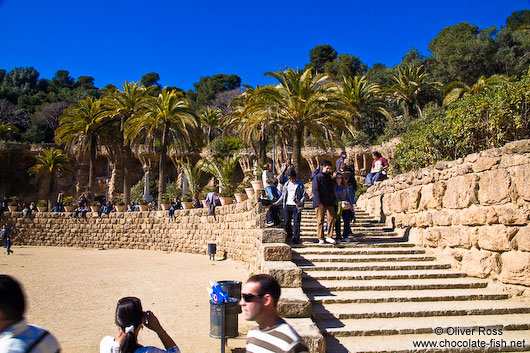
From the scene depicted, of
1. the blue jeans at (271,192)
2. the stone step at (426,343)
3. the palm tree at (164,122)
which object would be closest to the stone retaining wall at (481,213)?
the stone step at (426,343)

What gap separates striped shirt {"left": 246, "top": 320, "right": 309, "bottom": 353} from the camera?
242 centimetres

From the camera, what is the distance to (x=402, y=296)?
6.89 meters

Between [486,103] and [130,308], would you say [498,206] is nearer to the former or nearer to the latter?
[486,103]

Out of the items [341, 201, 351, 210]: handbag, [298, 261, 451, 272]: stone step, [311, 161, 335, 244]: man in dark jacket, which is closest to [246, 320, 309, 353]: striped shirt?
[298, 261, 451, 272]: stone step

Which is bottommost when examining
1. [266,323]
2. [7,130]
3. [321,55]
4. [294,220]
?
[266,323]

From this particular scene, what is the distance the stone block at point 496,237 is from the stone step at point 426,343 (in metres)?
1.66

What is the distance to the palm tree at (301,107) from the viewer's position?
16.2m

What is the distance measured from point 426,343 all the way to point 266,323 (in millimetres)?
3905

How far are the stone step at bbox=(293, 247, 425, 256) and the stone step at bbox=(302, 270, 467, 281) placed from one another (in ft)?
3.21

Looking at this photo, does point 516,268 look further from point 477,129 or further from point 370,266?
point 477,129

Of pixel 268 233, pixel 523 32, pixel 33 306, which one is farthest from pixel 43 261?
pixel 523 32

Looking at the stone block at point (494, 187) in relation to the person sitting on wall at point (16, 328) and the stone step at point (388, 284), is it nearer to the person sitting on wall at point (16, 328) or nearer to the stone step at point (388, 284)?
the stone step at point (388, 284)

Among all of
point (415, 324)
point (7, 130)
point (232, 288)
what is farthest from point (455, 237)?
point (7, 130)

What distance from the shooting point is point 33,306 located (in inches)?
368
